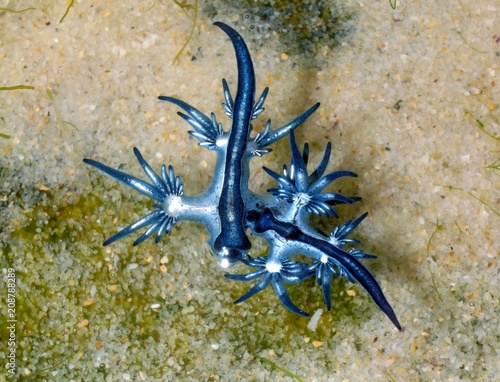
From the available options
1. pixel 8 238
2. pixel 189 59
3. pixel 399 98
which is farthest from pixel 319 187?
pixel 8 238

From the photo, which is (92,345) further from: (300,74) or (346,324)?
(300,74)

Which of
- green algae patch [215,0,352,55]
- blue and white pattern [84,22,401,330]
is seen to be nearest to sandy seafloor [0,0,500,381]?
green algae patch [215,0,352,55]

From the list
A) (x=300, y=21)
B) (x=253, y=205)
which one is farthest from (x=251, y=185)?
(x=300, y=21)

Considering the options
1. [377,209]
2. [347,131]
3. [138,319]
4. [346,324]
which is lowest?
[138,319]

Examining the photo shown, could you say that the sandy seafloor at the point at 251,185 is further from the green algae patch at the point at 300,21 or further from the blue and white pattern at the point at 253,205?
the blue and white pattern at the point at 253,205

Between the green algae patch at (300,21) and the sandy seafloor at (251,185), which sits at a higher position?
the green algae patch at (300,21)

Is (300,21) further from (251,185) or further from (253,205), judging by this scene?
(253,205)

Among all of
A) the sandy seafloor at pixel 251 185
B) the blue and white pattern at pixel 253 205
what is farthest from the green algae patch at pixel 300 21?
the blue and white pattern at pixel 253 205
